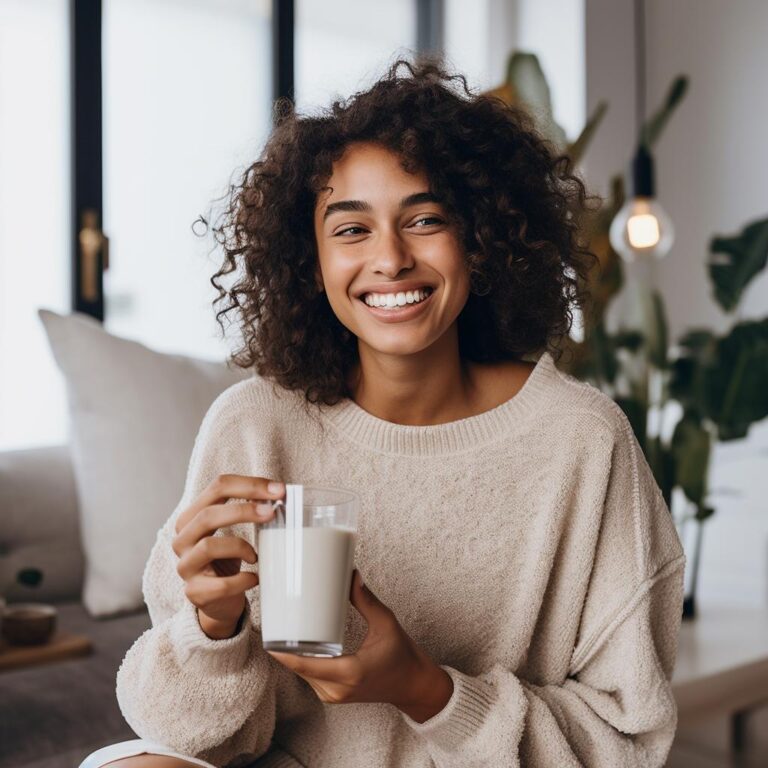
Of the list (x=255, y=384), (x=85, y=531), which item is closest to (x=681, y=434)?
(x=85, y=531)

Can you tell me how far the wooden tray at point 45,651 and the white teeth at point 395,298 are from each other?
36.8 inches

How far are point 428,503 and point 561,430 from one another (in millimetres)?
194

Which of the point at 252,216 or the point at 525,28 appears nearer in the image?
the point at 252,216

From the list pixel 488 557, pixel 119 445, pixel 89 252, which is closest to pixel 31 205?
pixel 89 252

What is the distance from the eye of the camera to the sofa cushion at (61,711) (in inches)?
58.3

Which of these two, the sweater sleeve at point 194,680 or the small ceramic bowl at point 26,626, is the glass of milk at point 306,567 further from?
the small ceramic bowl at point 26,626

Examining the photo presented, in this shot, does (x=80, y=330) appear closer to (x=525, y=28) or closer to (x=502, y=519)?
(x=502, y=519)

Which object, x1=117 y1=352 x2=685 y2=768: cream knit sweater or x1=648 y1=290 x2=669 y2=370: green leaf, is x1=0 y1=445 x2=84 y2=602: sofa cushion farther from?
x1=648 y1=290 x2=669 y2=370: green leaf

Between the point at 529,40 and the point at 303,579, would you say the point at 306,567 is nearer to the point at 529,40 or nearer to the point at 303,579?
the point at 303,579

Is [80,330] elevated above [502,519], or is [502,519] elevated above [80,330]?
[80,330]

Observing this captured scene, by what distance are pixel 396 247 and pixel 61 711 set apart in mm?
940

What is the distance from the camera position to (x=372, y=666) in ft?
3.25

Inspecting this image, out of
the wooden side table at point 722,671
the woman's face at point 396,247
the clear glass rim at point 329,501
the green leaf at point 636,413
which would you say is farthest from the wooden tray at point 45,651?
the green leaf at point 636,413

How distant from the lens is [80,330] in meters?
2.18
